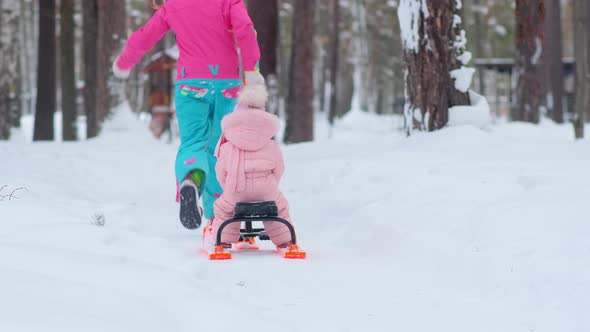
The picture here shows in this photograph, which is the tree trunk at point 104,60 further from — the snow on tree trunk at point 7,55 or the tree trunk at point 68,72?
the snow on tree trunk at point 7,55

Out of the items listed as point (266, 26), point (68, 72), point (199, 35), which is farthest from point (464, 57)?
point (68, 72)

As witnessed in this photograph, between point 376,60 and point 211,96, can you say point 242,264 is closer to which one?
point 211,96

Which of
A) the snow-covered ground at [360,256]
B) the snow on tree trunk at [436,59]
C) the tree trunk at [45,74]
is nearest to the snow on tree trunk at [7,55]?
the tree trunk at [45,74]

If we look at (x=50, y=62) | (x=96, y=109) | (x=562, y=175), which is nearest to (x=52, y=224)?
(x=562, y=175)

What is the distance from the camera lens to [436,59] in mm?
9414

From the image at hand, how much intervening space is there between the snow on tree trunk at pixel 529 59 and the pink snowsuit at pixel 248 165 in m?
12.0

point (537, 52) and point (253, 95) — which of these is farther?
point (537, 52)

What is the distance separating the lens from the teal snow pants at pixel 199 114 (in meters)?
6.13

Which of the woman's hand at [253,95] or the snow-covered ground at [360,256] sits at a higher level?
the woman's hand at [253,95]

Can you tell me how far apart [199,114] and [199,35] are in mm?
592

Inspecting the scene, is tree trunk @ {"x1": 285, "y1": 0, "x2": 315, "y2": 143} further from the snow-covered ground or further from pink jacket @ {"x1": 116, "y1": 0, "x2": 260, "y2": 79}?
pink jacket @ {"x1": 116, "y1": 0, "x2": 260, "y2": 79}

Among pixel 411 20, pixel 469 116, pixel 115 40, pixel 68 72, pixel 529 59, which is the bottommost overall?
pixel 469 116

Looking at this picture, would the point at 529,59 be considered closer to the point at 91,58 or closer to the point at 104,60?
the point at 104,60

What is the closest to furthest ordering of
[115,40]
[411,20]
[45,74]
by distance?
[411,20] < [115,40] < [45,74]
